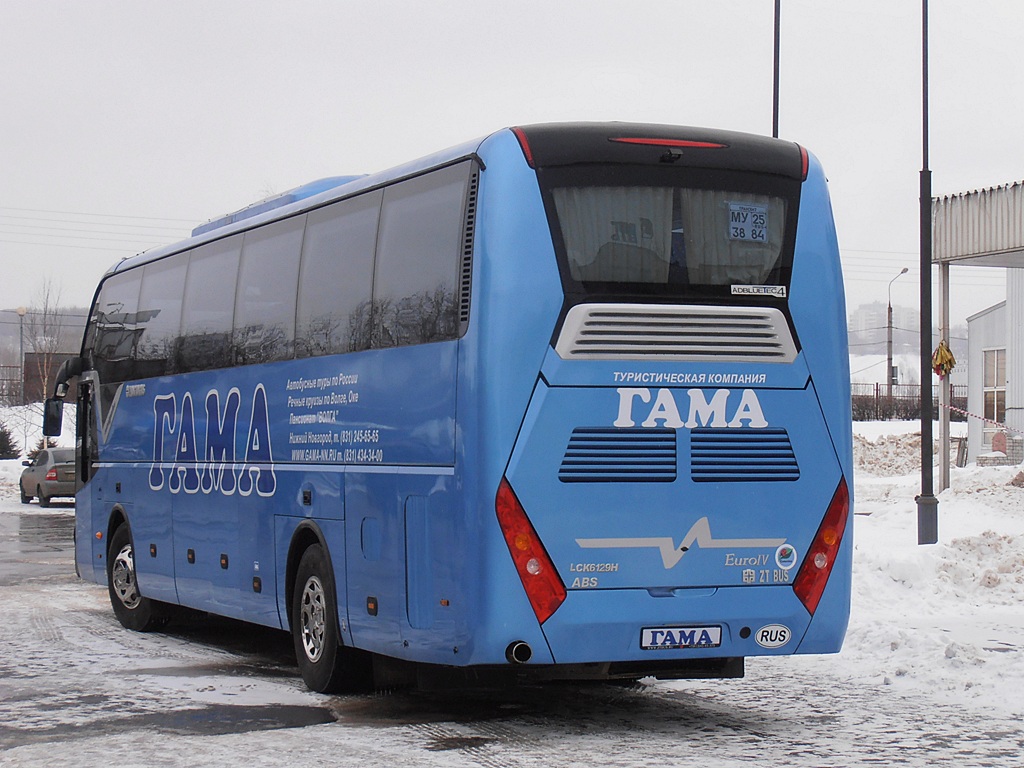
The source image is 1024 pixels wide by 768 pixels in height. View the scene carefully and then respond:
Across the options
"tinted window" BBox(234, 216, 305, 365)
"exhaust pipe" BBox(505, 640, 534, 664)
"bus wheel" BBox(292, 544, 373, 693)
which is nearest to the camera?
"exhaust pipe" BBox(505, 640, 534, 664)

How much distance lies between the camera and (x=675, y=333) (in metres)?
9.33

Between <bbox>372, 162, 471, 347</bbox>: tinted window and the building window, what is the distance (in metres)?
32.6

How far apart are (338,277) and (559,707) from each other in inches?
133

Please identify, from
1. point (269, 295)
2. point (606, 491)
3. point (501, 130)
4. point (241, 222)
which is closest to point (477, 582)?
point (606, 491)

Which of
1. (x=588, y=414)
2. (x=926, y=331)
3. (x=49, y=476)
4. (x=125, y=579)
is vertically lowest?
(x=125, y=579)

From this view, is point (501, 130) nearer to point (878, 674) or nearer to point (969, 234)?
point (878, 674)

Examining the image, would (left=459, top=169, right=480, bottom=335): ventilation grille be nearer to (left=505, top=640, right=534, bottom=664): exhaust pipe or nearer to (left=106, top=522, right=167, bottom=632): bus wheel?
(left=505, top=640, right=534, bottom=664): exhaust pipe

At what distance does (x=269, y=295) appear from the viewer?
486 inches

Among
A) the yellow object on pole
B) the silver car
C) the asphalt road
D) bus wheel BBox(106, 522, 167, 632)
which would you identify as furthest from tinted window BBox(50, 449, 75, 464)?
the asphalt road

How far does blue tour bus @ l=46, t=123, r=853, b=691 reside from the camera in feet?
29.6

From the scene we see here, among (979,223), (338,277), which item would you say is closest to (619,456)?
(338,277)

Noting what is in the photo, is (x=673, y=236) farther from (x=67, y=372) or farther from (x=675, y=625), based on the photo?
(x=67, y=372)

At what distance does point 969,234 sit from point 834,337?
17.9 meters

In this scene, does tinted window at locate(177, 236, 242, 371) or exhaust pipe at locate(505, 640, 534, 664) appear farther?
tinted window at locate(177, 236, 242, 371)
